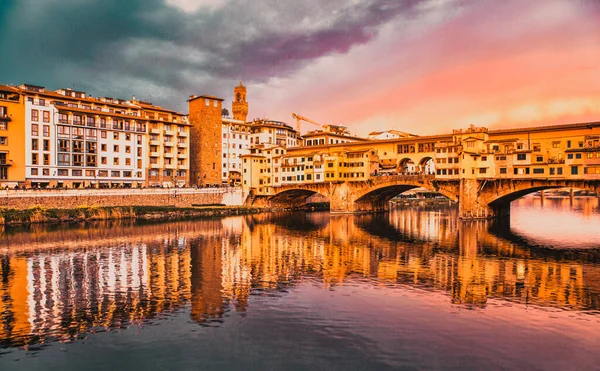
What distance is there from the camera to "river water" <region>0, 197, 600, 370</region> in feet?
60.6

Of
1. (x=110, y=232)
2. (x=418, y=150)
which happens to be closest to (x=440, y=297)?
(x=110, y=232)

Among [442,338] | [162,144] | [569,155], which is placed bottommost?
[442,338]

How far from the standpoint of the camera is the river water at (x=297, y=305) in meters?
18.5

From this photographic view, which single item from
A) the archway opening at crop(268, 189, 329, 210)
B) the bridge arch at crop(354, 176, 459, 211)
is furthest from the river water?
the archway opening at crop(268, 189, 329, 210)

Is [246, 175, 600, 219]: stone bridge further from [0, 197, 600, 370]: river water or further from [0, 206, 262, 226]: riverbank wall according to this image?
[0, 206, 262, 226]: riverbank wall

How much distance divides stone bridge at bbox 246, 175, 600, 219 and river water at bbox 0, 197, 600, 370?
17.5m

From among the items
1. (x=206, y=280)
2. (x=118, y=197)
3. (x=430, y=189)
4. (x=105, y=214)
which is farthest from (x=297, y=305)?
(x=118, y=197)

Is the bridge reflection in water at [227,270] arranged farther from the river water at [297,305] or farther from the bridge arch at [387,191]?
the bridge arch at [387,191]

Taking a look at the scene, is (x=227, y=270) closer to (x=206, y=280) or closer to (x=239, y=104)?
(x=206, y=280)

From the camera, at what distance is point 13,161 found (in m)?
79.4

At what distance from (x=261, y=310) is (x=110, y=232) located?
40.2 meters

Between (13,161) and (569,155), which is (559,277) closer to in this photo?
(569,155)

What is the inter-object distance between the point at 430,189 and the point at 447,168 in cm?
481

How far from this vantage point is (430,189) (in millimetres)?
75625
